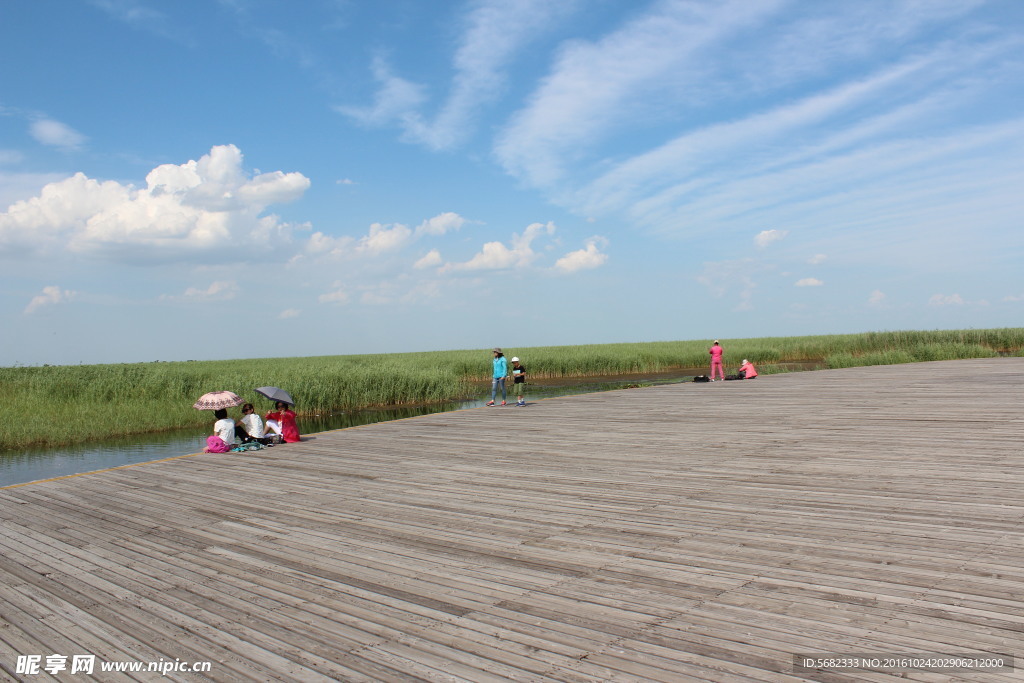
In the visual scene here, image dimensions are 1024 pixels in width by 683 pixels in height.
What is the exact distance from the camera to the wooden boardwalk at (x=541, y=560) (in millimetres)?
2943

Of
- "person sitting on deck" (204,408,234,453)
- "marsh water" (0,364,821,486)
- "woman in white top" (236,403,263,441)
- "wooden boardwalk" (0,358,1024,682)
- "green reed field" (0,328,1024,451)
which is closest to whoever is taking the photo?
"wooden boardwalk" (0,358,1024,682)

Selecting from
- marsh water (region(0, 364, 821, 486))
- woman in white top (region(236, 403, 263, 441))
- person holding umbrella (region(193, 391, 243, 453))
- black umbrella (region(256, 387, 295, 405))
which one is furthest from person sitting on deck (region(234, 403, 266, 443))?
marsh water (region(0, 364, 821, 486))

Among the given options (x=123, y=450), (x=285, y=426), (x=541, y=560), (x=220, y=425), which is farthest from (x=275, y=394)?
(x=123, y=450)

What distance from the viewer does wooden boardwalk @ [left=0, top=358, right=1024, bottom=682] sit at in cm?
294

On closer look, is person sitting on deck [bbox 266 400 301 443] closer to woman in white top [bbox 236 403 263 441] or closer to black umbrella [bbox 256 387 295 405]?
black umbrella [bbox 256 387 295 405]

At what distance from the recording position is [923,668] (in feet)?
8.61

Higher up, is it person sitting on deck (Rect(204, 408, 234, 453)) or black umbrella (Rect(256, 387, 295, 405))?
black umbrella (Rect(256, 387, 295, 405))

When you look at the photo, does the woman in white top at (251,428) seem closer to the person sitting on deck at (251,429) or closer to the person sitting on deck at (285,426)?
the person sitting on deck at (251,429)

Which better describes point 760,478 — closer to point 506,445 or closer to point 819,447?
point 819,447

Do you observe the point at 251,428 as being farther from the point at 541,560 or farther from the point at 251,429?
the point at 541,560

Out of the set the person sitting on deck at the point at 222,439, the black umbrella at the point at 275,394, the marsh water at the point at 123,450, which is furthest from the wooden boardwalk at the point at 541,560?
the marsh water at the point at 123,450

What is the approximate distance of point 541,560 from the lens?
412cm

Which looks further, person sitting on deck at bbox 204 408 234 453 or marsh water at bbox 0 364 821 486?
marsh water at bbox 0 364 821 486

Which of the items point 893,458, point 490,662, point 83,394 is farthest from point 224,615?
point 83,394
